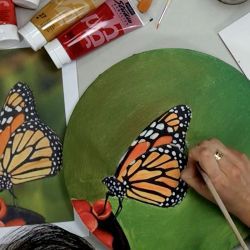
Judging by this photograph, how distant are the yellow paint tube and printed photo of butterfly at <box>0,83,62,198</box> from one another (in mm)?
103

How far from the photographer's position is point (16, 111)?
710 millimetres

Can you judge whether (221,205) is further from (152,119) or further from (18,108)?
(18,108)

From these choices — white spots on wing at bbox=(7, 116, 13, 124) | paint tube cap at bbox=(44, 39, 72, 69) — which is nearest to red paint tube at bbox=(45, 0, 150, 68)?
paint tube cap at bbox=(44, 39, 72, 69)

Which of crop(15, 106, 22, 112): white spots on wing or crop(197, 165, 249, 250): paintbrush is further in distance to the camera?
crop(15, 106, 22, 112): white spots on wing

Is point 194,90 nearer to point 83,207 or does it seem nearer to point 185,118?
point 185,118

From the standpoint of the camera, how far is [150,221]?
66 centimetres

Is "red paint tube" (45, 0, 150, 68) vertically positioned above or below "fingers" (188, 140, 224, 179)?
above

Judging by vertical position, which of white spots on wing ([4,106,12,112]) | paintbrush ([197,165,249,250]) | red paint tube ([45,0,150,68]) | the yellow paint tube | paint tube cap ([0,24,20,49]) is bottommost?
paintbrush ([197,165,249,250])

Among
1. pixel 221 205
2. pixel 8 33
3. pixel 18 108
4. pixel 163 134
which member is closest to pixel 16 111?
pixel 18 108

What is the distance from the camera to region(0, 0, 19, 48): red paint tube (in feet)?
2.24

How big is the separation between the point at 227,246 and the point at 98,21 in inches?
14.2

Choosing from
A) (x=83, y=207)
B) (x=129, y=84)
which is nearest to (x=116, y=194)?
(x=83, y=207)

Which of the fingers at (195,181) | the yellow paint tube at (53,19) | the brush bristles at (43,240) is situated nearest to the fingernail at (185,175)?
the fingers at (195,181)

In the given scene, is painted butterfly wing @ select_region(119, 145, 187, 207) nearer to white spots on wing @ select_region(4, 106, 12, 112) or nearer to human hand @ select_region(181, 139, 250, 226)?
human hand @ select_region(181, 139, 250, 226)
